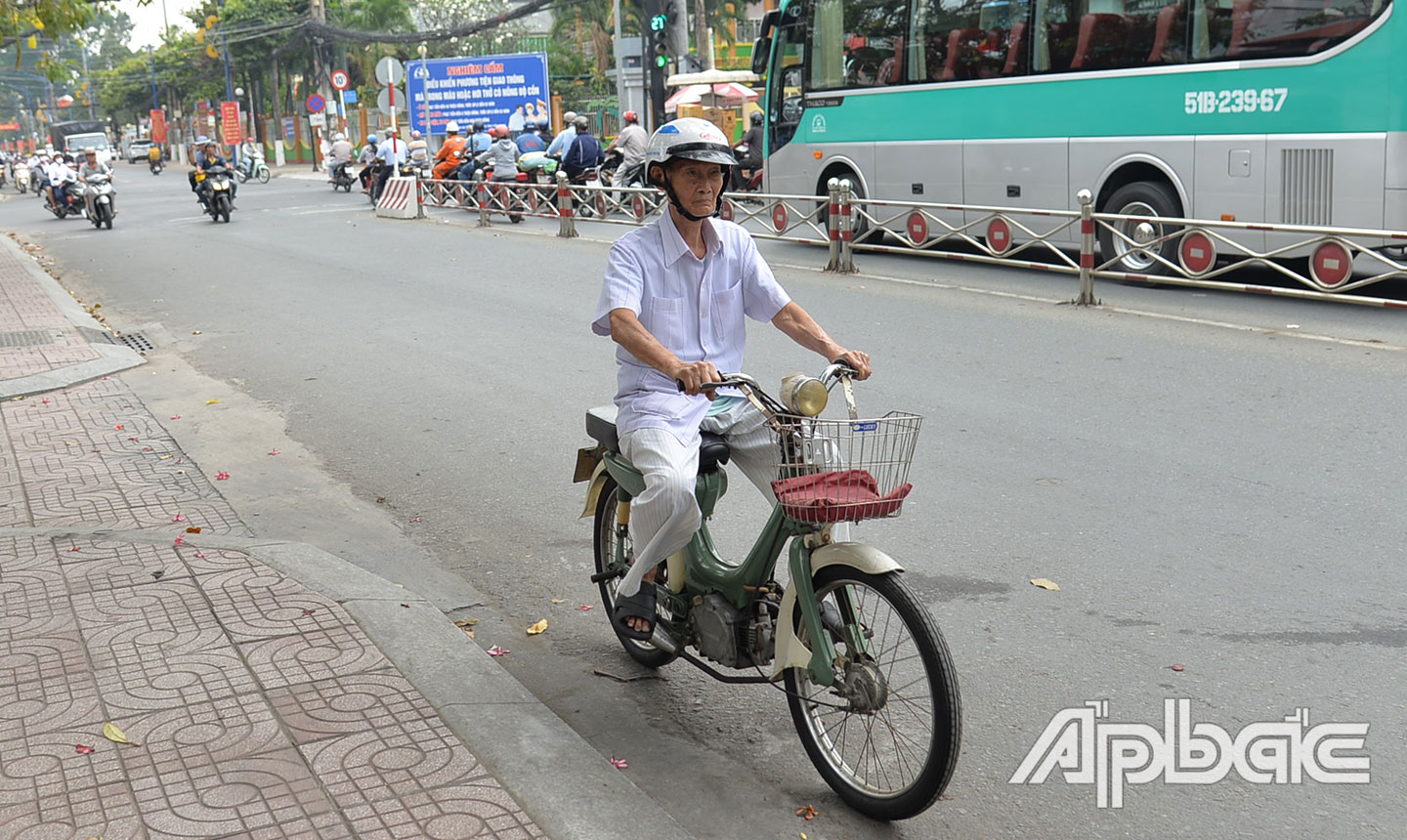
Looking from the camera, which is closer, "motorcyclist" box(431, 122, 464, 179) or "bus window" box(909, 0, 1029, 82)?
"bus window" box(909, 0, 1029, 82)

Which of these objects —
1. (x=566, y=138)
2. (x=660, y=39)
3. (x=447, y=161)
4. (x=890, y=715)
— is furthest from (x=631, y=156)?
(x=890, y=715)

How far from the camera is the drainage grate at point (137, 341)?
1138cm

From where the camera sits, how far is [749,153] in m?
23.6

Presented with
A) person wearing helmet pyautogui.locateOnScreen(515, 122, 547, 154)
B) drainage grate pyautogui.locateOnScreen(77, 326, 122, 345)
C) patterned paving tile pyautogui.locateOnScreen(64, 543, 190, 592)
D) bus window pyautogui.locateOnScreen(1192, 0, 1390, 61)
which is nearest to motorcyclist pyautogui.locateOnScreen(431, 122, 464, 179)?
person wearing helmet pyautogui.locateOnScreen(515, 122, 547, 154)

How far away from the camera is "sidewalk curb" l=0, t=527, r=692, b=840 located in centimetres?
325

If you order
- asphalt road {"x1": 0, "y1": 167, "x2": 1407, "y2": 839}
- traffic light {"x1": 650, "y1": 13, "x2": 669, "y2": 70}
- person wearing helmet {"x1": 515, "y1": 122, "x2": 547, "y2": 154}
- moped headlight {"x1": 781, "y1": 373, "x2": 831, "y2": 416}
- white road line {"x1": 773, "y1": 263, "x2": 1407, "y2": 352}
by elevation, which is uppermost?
traffic light {"x1": 650, "y1": 13, "x2": 669, "y2": 70}

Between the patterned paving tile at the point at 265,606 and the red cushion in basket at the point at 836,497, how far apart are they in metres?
1.96

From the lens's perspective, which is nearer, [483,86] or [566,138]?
[566,138]

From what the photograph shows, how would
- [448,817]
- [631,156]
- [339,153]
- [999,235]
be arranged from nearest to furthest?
1. [448,817]
2. [999,235]
3. [631,156]
4. [339,153]

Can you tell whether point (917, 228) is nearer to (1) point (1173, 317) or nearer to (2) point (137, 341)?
(1) point (1173, 317)

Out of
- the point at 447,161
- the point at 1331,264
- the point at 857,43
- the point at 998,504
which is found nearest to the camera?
the point at 998,504

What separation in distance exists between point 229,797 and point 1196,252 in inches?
416

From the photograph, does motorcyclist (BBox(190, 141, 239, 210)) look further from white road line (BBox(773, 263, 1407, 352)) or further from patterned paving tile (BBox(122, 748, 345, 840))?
patterned paving tile (BBox(122, 748, 345, 840))

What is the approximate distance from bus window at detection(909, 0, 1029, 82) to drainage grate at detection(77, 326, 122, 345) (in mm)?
9479
